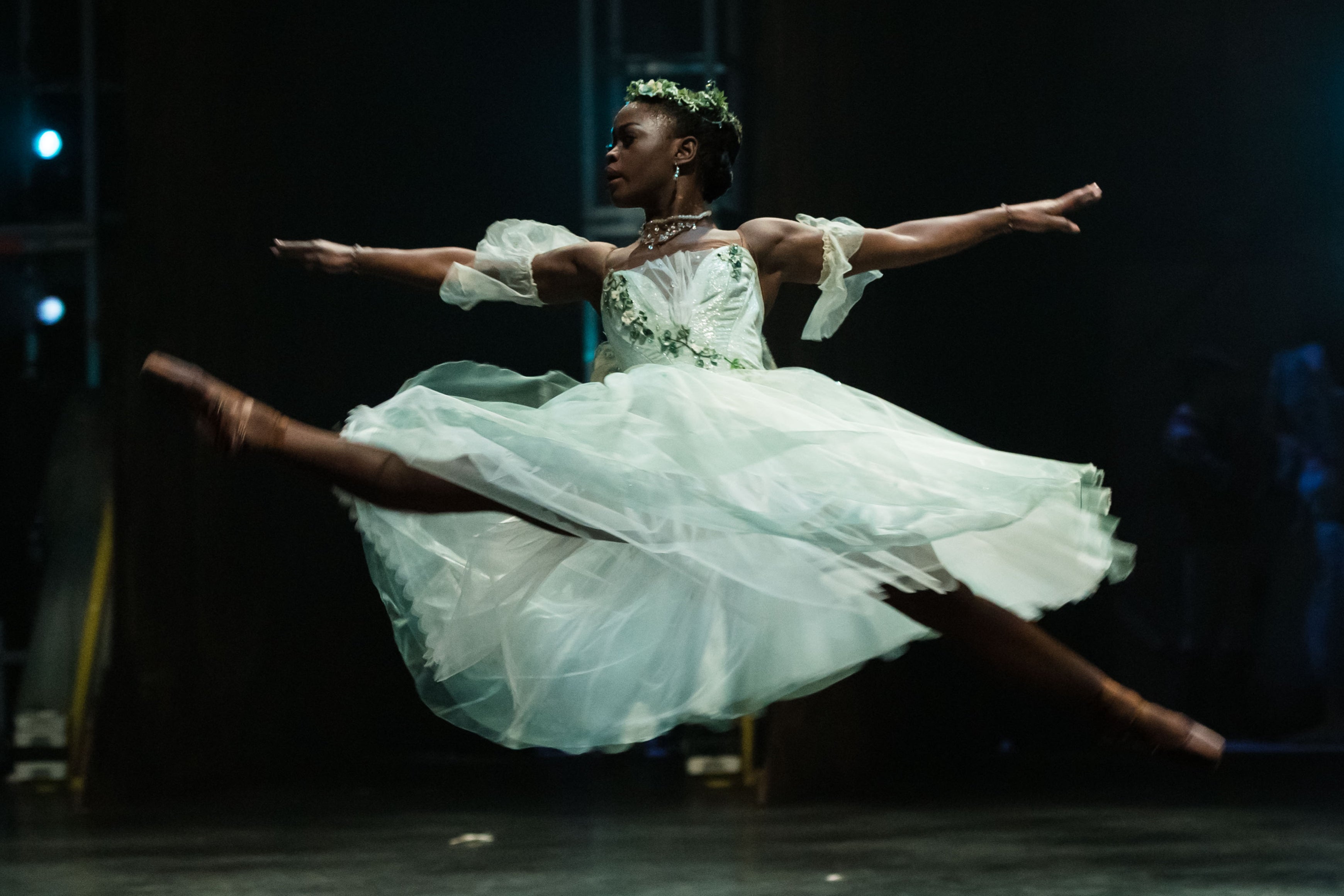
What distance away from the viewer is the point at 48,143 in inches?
182

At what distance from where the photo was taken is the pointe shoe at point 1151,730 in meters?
2.29

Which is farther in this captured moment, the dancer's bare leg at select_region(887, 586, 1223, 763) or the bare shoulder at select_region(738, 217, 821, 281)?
the bare shoulder at select_region(738, 217, 821, 281)

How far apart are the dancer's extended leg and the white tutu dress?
3 centimetres

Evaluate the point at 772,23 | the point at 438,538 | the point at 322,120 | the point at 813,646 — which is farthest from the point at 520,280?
the point at 322,120

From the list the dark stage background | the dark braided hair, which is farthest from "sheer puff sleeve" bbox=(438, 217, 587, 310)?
the dark stage background

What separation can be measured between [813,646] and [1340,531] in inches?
114

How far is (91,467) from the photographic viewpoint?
468 cm

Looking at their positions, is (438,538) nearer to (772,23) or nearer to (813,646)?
(813,646)

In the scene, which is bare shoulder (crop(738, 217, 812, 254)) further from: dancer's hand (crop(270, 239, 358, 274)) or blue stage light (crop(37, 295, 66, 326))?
blue stage light (crop(37, 295, 66, 326))

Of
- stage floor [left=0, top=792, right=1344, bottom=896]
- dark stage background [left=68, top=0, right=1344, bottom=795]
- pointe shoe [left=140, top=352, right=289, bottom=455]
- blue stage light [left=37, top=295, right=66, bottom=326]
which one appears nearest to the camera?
pointe shoe [left=140, top=352, right=289, bottom=455]

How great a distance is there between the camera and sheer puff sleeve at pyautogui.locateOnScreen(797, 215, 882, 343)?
2604 millimetres

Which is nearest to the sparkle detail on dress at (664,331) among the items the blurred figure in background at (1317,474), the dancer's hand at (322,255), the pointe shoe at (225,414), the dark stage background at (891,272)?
the dancer's hand at (322,255)

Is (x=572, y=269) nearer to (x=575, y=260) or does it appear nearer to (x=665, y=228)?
(x=575, y=260)

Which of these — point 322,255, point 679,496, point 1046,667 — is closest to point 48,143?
point 322,255
